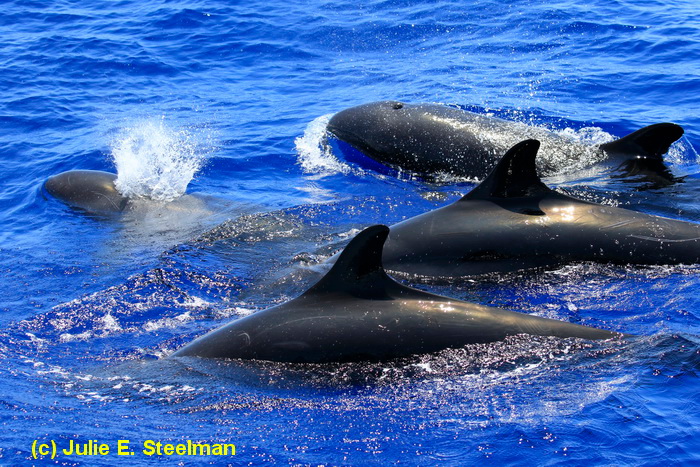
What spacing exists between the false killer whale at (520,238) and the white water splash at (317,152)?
16.6 ft

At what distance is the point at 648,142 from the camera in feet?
38.7

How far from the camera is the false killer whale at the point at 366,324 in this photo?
22.8 feet

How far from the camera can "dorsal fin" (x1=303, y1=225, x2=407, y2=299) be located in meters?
6.87

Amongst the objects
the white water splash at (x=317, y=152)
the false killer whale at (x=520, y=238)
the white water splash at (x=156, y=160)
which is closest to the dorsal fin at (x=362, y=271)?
the false killer whale at (x=520, y=238)

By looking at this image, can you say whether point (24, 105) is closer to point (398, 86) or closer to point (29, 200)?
point (29, 200)

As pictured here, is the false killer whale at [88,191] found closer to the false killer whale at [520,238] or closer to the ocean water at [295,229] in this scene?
the ocean water at [295,229]

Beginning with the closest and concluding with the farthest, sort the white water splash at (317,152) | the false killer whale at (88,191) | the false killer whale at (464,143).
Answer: the false killer whale at (464,143), the false killer whale at (88,191), the white water splash at (317,152)

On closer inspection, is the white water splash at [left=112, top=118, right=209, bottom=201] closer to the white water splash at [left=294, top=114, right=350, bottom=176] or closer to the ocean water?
the ocean water

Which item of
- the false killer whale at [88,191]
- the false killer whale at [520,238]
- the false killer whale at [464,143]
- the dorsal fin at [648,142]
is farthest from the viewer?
the false killer whale at [88,191]

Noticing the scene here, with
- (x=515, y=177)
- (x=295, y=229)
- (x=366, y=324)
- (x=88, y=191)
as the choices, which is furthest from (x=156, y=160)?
(x=366, y=324)

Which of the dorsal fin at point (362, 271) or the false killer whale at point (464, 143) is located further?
the false killer whale at point (464, 143)

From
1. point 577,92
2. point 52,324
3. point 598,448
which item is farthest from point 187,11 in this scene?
point 598,448

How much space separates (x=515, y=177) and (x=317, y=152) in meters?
6.95

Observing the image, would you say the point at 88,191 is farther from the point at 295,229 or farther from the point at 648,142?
the point at 648,142
